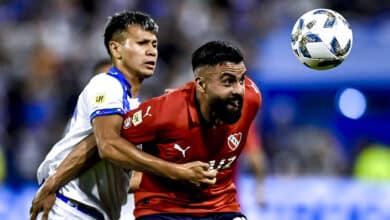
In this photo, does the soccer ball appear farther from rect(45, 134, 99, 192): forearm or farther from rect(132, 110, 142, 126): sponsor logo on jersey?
rect(45, 134, 99, 192): forearm

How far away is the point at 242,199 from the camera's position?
395 inches

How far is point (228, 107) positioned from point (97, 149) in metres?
0.87

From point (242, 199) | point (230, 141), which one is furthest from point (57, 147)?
point (242, 199)

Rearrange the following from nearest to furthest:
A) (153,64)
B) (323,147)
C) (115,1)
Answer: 1. (153,64)
2. (323,147)
3. (115,1)

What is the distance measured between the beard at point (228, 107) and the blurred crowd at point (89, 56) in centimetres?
583

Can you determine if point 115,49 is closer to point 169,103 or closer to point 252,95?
point 169,103

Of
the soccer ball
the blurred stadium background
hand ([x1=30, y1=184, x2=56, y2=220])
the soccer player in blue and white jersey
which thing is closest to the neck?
the soccer player in blue and white jersey

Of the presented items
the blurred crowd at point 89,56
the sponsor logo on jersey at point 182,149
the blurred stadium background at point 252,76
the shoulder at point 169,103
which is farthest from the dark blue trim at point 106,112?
the blurred crowd at point 89,56

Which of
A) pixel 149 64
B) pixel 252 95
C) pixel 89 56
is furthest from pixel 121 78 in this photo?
pixel 89 56

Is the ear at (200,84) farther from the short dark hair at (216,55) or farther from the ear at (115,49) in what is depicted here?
the ear at (115,49)

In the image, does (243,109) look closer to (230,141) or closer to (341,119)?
(230,141)

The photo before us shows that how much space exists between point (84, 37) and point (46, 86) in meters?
1.06

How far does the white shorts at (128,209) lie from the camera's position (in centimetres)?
654

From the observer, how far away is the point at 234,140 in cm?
589
